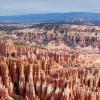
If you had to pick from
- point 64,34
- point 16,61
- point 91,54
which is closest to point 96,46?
point 64,34

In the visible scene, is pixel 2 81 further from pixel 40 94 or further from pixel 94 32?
pixel 94 32

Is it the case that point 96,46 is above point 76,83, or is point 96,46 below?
below

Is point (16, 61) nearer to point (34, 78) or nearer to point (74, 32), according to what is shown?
point (34, 78)

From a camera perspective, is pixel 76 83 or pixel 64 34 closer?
pixel 76 83

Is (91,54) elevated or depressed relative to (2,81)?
depressed

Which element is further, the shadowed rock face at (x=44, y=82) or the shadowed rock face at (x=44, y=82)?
the shadowed rock face at (x=44, y=82)

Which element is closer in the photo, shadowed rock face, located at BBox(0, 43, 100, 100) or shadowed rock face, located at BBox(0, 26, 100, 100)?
shadowed rock face, located at BBox(0, 26, 100, 100)

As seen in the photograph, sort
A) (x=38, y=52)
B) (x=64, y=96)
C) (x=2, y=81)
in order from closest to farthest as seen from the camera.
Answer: (x=64, y=96) → (x=2, y=81) → (x=38, y=52)

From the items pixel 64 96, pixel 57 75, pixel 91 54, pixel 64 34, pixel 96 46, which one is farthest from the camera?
pixel 64 34

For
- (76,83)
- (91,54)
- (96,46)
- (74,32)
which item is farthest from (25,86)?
(74,32)
